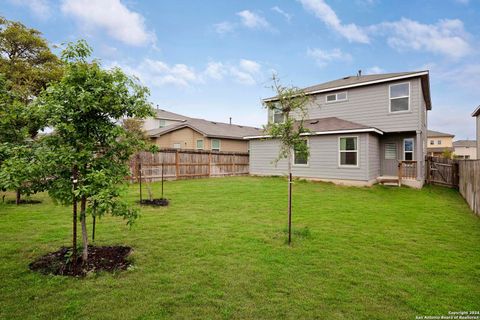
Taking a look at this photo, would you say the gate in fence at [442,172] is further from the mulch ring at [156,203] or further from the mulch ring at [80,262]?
the mulch ring at [80,262]

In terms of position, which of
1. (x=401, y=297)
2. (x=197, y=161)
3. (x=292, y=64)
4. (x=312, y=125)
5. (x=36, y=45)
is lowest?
(x=401, y=297)

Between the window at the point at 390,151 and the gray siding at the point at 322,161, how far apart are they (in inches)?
79.4

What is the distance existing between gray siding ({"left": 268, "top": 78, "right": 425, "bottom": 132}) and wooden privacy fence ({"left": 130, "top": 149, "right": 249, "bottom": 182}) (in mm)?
7230

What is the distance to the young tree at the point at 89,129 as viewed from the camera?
349 cm

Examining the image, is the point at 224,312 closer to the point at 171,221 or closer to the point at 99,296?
the point at 99,296

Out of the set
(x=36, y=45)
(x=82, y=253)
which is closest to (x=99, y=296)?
(x=82, y=253)

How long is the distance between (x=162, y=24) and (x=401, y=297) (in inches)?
583

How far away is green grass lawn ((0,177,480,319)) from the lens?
9.53 ft

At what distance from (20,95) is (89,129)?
156 cm

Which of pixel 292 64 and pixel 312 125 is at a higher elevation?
pixel 292 64

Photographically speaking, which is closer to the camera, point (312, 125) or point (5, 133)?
point (5, 133)

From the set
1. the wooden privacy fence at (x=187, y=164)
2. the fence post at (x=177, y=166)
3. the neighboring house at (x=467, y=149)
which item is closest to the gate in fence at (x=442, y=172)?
the wooden privacy fence at (x=187, y=164)

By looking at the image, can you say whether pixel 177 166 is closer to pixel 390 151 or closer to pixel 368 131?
pixel 368 131

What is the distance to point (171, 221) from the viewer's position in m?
6.50
